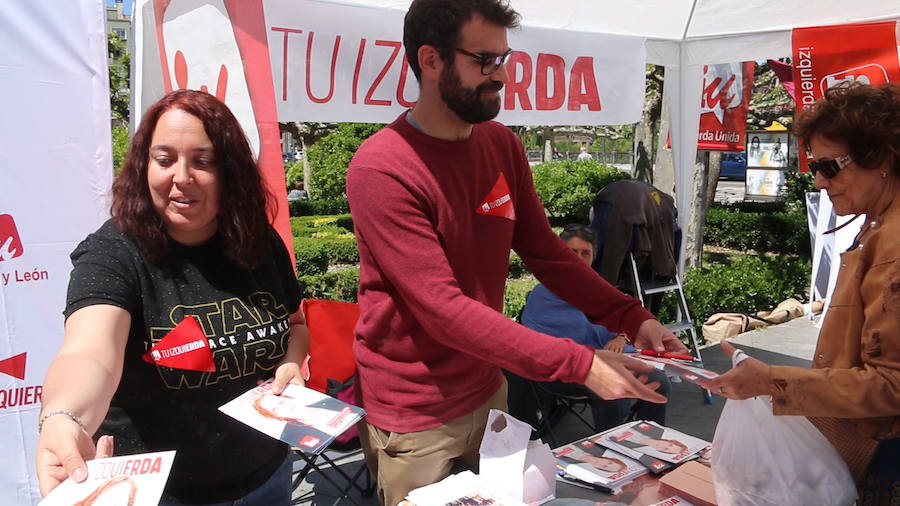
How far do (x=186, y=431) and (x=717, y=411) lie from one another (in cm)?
437

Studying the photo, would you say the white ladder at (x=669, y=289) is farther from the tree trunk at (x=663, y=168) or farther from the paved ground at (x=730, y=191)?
the paved ground at (x=730, y=191)

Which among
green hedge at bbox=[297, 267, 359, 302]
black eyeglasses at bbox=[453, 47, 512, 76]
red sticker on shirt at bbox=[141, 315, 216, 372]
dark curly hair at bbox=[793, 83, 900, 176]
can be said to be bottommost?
green hedge at bbox=[297, 267, 359, 302]

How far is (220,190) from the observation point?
1.61 metres

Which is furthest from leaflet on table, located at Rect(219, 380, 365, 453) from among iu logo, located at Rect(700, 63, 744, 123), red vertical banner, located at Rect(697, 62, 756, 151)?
iu logo, located at Rect(700, 63, 744, 123)

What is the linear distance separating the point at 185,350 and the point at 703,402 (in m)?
4.52

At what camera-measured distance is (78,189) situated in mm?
2652

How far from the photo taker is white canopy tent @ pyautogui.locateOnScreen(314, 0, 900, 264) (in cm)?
435

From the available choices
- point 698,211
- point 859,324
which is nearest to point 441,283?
point 859,324

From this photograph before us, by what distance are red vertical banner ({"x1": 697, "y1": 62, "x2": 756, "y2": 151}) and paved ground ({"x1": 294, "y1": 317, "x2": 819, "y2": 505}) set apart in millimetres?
1955

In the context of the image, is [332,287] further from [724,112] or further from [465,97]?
[465,97]

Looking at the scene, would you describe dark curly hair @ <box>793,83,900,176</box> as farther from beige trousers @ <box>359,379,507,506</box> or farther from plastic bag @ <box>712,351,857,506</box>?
beige trousers @ <box>359,379,507,506</box>

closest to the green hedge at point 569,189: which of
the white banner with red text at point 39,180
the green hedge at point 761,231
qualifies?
the green hedge at point 761,231

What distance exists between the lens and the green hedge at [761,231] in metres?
12.2

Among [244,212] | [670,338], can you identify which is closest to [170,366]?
[244,212]
